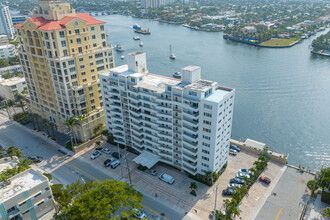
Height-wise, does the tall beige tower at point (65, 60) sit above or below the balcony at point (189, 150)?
above

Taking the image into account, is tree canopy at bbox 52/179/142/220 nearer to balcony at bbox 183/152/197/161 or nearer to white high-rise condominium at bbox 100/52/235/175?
balcony at bbox 183/152/197/161

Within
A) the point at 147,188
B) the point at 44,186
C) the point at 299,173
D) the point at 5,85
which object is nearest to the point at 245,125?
the point at 299,173

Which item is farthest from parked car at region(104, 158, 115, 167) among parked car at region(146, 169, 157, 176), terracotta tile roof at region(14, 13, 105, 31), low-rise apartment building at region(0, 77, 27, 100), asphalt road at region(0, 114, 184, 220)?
low-rise apartment building at region(0, 77, 27, 100)

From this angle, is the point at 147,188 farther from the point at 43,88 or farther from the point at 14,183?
the point at 43,88

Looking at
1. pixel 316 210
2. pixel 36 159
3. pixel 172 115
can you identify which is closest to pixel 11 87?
pixel 36 159

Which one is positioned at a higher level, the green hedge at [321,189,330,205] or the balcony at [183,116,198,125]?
the balcony at [183,116,198,125]

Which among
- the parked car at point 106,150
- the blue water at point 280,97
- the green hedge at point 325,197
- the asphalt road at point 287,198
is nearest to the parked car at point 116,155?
the parked car at point 106,150

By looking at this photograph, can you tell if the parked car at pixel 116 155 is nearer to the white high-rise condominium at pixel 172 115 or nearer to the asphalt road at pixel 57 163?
the white high-rise condominium at pixel 172 115
